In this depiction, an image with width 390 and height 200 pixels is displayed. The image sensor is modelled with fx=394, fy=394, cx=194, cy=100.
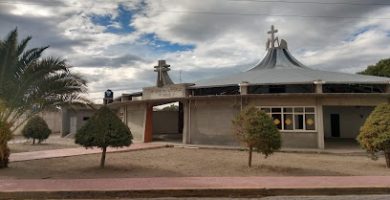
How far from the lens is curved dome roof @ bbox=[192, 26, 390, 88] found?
22283 mm

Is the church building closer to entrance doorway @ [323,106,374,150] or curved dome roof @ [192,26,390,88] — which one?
curved dome roof @ [192,26,390,88]

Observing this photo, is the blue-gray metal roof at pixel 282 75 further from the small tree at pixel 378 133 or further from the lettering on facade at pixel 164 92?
the small tree at pixel 378 133

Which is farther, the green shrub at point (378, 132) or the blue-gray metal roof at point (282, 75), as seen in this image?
the blue-gray metal roof at point (282, 75)

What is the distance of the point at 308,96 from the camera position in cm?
2095

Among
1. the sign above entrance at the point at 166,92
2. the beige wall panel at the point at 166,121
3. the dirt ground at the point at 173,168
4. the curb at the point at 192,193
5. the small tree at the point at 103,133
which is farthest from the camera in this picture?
the beige wall panel at the point at 166,121

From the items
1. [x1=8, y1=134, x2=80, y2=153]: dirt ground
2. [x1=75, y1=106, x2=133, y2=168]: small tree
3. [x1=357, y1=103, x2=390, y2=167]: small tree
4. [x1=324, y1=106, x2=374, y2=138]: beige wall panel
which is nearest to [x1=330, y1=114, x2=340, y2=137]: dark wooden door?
[x1=324, y1=106, x2=374, y2=138]: beige wall panel

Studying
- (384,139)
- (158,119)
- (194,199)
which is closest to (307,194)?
(194,199)

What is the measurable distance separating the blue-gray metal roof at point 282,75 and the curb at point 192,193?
11.8 meters

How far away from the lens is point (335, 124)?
32562 millimetres

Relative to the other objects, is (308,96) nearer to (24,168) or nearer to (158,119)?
(24,168)

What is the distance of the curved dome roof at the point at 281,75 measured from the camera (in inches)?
877

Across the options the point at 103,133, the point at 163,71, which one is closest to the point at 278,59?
the point at 163,71

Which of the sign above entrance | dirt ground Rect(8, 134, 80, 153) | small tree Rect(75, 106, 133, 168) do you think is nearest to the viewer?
small tree Rect(75, 106, 133, 168)

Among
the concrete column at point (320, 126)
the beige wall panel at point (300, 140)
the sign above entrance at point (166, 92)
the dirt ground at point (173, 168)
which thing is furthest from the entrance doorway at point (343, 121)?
the dirt ground at point (173, 168)
